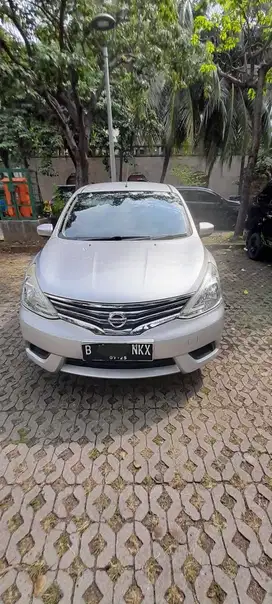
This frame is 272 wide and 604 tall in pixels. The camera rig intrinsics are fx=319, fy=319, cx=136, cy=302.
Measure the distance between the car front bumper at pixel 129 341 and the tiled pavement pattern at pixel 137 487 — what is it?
371 millimetres

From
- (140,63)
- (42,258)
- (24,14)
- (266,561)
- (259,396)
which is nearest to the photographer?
(266,561)

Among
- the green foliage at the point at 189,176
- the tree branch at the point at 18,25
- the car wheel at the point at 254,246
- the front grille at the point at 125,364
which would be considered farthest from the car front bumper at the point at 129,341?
the green foliage at the point at 189,176

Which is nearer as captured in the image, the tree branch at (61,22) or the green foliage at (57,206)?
the tree branch at (61,22)

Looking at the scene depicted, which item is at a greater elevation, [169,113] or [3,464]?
[169,113]

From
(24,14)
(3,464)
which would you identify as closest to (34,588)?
(3,464)

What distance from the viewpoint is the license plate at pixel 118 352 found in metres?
2.08

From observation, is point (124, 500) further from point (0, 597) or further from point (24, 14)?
point (24, 14)

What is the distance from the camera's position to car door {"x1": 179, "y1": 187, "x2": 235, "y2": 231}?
1034 centimetres

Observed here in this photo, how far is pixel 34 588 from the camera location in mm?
1381

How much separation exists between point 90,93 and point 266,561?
8916 millimetres

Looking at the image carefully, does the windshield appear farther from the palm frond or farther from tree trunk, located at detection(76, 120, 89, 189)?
the palm frond

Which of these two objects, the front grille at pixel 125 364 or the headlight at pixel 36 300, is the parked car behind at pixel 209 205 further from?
the front grille at pixel 125 364

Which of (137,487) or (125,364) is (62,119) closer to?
(125,364)

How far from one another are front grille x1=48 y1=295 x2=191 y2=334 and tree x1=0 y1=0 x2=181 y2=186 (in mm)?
5506
